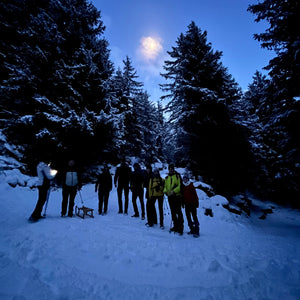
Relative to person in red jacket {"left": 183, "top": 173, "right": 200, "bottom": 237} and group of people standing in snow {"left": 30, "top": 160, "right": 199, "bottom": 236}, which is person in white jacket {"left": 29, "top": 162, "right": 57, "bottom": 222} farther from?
person in red jacket {"left": 183, "top": 173, "right": 200, "bottom": 237}

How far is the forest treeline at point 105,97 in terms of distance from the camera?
8.69m

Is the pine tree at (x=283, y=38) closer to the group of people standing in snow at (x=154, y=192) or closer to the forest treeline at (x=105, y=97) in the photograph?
the forest treeline at (x=105, y=97)

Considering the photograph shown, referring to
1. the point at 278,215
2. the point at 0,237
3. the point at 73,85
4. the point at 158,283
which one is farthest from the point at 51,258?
the point at 278,215

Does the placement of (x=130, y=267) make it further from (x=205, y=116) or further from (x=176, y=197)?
(x=205, y=116)

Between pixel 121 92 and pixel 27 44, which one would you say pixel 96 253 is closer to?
pixel 27 44

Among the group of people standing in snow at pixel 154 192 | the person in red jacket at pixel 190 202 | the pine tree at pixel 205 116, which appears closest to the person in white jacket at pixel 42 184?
the group of people standing in snow at pixel 154 192

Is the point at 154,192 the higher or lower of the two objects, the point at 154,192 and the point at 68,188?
the lower

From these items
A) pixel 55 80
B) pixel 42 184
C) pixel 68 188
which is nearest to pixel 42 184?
pixel 42 184

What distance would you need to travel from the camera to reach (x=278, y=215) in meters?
Answer: 13.8

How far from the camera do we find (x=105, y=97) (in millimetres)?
12680

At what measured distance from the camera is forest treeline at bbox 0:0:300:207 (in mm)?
8688

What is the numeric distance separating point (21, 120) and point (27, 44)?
5514 millimetres

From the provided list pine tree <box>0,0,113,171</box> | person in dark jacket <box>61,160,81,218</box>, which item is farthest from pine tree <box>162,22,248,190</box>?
person in dark jacket <box>61,160,81,218</box>

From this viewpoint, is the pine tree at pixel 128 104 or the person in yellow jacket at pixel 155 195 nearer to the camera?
the person in yellow jacket at pixel 155 195
